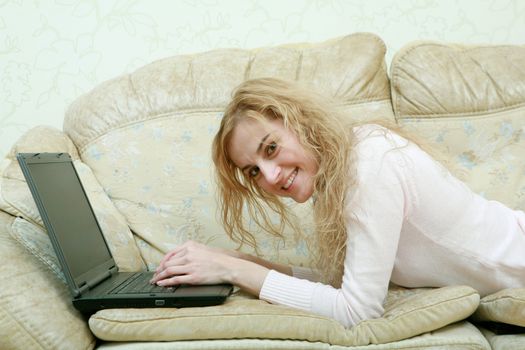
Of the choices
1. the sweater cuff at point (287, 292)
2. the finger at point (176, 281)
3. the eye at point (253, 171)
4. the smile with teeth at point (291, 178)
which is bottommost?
the sweater cuff at point (287, 292)

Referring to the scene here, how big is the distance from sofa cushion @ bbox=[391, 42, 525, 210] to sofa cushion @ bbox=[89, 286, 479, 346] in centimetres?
82

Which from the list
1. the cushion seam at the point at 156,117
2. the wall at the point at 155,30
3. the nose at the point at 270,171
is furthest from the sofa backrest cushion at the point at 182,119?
the nose at the point at 270,171

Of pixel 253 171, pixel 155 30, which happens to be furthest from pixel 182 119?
pixel 253 171

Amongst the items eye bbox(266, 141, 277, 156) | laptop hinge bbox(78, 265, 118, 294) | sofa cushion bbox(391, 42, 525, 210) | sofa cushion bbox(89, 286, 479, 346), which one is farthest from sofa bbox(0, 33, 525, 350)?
eye bbox(266, 141, 277, 156)

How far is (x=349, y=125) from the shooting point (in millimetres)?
1256

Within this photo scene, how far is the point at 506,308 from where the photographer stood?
1025 mm

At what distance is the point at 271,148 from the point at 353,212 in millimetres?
238

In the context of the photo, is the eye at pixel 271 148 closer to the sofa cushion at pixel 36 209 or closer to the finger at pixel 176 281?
the finger at pixel 176 281

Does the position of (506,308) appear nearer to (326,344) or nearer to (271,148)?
(326,344)

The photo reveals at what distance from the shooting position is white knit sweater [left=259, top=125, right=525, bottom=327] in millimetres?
1108

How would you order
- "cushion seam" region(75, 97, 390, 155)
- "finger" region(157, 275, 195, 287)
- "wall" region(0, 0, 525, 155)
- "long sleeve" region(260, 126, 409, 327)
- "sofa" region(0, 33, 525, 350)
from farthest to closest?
"wall" region(0, 0, 525, 155) → "cushion seam" region(75, 97, 390, 155) → "sofa" region(0, 33, 525, 350) → "finger" region(157, 275, 195, 287) → "long sleeve" region(260, 126, 409, 327)

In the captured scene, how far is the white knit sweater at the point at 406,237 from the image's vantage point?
1.11m

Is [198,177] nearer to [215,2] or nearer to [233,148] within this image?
[233,148]

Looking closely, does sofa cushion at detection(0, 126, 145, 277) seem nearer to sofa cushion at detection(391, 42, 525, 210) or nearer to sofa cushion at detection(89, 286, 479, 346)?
sofa cushion at detection(89, 286, 479, 346)
